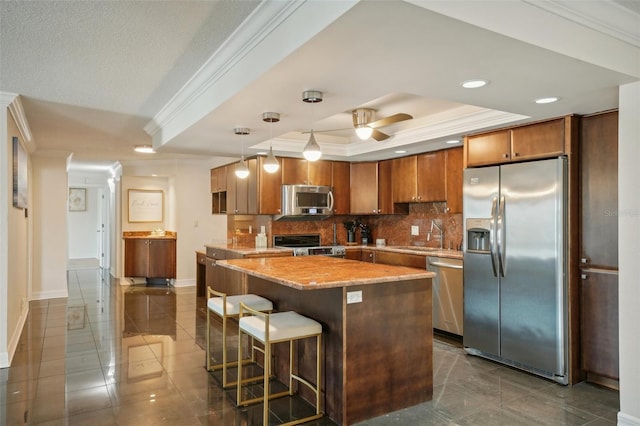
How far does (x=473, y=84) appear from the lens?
2531 mm

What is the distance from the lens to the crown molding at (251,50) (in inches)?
73.0

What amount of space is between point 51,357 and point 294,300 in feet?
8.06

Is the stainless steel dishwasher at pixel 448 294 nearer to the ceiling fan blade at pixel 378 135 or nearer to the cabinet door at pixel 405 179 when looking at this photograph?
the cabinet door at pixel 405 179

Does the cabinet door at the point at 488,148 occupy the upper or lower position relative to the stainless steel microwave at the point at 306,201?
upper

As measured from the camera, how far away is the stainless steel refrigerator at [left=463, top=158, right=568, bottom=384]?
338cm

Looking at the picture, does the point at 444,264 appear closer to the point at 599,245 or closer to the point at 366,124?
the point at 599,245

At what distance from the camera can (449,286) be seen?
14.8 feet

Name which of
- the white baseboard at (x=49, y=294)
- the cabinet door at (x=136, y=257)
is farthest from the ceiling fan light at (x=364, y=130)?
the white baseboard at (x=49, y=294)

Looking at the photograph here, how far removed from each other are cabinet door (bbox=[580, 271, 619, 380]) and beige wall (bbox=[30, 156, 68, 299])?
7.15 meters

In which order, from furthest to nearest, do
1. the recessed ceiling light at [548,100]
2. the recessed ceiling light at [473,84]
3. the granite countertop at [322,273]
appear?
the recessed ceiling light at [548,100]
the granite countertop at [322,273]
the recessed ceiling light at [473,84]

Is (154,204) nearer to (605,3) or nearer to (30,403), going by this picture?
(30,403)

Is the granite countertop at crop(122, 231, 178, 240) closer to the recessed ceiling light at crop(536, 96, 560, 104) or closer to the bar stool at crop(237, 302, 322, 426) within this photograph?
the bar stool at crop(237, 302, 322, 426)

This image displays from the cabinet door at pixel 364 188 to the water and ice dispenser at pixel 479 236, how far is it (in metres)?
2.15

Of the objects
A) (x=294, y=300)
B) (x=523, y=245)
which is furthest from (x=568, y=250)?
(x=294, y=300)
